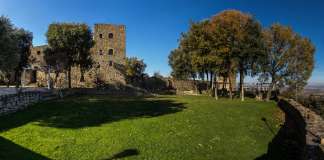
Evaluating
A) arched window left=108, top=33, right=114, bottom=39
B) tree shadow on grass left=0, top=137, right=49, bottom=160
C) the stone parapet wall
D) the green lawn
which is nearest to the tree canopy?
the green lawn

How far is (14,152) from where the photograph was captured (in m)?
15.8

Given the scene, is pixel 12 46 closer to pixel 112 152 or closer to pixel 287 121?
pixel 112 152

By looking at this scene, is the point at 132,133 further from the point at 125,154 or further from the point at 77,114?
the point at 77,114

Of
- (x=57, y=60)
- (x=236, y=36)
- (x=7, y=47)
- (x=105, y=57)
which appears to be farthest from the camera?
(x=105, y=57)

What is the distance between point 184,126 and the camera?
21.9m

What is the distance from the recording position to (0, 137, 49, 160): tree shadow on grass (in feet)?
48.6

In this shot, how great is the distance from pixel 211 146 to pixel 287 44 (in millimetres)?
33188

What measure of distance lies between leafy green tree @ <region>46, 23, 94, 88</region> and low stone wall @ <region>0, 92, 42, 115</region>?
15425 mm

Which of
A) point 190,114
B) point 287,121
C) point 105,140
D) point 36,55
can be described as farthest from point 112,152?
point 36,55

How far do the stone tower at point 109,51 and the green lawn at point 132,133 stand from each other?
108 feet

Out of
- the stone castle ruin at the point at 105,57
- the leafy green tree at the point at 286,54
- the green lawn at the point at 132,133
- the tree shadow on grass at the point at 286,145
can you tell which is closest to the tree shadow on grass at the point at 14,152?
the green lawn at the point at 132,133

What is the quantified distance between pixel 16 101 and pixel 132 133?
12338 millimetres

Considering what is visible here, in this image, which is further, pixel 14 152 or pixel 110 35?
pixel 110 35

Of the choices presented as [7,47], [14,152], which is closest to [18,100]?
[7,47]
